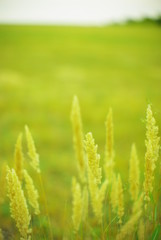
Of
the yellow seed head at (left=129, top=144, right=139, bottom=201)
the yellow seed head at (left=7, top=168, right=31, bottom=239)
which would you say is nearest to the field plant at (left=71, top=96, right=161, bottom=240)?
the yellow seed head at (left=129, top=144, right=139, bottom=201)

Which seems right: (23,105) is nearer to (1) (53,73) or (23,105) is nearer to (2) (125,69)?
(1) (53,73)

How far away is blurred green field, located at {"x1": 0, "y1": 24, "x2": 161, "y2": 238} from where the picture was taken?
3.04 m

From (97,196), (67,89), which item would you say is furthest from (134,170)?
(67,89)

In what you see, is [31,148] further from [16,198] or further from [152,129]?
[152,129]

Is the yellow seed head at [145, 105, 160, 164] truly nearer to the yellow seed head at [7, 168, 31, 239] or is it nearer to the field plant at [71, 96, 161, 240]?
the field plant at [71, 96, 161, 240]

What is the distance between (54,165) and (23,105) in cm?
211

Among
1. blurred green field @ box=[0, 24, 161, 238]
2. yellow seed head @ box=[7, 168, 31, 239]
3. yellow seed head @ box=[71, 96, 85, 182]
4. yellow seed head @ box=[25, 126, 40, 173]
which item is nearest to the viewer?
yellow seed head @ box=[7, 168, 31, 239]

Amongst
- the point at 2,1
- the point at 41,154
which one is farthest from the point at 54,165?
the point at 2,1

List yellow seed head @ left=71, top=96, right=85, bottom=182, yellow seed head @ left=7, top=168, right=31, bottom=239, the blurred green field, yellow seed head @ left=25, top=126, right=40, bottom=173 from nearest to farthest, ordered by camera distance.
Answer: yellow seed head @ left=7, top=168, right=31, bottom=239, yellow seed head @ left=25, top=126, right=40, bottom=173, yellow seed head @ left=71, top=96, right=85, bottom=182, the blurred green field

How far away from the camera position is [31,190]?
84cm

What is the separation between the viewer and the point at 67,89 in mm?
5984

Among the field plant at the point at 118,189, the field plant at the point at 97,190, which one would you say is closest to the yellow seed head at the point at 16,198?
the field plant at the point at 97,190

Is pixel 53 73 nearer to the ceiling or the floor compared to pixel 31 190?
nearer to the ceiling

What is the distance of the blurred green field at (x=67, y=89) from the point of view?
9.98 ft
